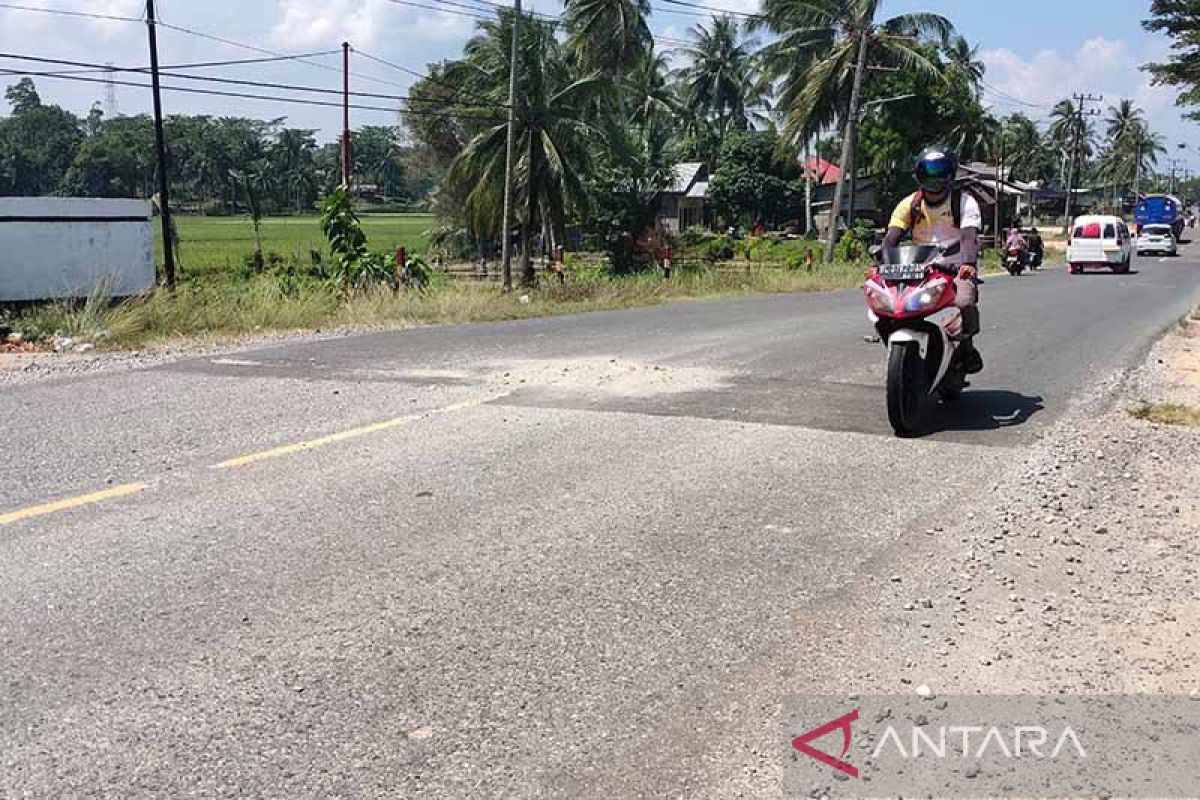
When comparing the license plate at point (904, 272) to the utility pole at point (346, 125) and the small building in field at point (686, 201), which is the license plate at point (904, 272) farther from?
the small building in field at point (686, 201)

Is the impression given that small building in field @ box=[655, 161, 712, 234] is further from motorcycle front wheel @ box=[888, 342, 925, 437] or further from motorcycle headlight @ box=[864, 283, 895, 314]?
motorcycle front wheel @ box=[888, 342, 925, 437]

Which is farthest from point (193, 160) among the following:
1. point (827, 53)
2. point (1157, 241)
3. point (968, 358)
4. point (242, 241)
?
point (968, 358)

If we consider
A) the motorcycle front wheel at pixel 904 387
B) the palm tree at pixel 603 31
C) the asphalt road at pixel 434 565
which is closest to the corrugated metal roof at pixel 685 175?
the palm tree at pixel 603 31

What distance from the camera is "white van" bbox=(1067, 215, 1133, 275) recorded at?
37000 mm

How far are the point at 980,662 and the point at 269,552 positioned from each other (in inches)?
119

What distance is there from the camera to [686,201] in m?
73.0

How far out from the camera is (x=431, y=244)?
61188 mm

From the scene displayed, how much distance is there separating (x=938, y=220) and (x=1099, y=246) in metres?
32.1

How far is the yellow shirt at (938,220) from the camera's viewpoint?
8.20m

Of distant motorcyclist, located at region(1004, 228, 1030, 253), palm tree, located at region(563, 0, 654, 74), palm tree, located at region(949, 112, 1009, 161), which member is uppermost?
palm tree, located at region(563, 0, 654, 74)

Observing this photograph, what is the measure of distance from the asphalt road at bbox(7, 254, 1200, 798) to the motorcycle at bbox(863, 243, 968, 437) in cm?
36

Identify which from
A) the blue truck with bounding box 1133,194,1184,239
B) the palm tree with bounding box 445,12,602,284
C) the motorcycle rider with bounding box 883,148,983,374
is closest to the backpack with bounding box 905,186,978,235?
the motorcycle rider with bounding box 883,148,983,374

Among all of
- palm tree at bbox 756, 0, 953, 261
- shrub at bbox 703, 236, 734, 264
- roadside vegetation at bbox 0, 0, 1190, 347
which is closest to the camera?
roadside vegetation at bbox 0, 0, 1190, 347

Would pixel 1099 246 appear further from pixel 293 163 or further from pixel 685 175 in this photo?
pixel 293 163
